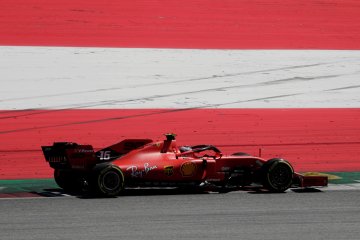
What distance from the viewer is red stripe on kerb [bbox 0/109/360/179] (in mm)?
21516

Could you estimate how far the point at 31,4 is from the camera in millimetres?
25188

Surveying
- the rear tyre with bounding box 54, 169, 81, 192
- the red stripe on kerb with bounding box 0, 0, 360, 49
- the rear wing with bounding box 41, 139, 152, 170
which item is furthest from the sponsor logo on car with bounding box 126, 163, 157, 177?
the red stripe on kerb with bounding box 0, 0, 360, 49

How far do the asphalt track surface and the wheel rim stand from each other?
0.23m

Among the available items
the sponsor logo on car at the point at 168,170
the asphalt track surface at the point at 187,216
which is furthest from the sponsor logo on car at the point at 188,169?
the asphalt track surface at the point at 187,216

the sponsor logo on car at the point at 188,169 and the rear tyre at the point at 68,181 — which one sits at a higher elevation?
the sponsor logo on car at the point at 188,169

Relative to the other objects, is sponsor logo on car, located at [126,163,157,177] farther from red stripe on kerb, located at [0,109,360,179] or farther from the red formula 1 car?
red stripe on kerb, located at [0,109,360,179]

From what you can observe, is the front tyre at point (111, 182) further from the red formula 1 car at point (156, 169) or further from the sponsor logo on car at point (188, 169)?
the sponsor logo on car at point (188, 169)

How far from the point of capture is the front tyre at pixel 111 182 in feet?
49.1

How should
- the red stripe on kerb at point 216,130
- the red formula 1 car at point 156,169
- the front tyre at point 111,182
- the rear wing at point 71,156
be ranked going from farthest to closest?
the red stripe on kerb at point 216,130
the rear wing at point 71,156
the red formula 1 car at point 156,169
the front tyre at point 111,182

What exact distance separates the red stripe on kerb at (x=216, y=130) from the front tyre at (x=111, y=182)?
18.8 feet

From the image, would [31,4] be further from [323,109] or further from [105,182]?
[105,182]

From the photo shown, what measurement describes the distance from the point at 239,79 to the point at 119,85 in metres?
3.59

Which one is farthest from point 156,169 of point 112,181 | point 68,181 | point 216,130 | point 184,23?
point 184,23

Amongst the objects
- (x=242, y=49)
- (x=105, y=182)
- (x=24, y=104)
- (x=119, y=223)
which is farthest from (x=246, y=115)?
(x=119, y=223)
